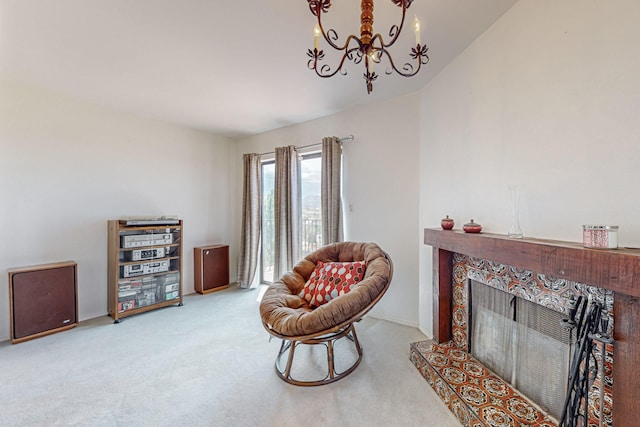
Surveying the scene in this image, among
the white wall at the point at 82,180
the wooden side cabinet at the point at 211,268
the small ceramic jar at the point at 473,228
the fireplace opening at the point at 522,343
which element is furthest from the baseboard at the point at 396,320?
the white wall at the point at 82,180

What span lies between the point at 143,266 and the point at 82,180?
1226mm

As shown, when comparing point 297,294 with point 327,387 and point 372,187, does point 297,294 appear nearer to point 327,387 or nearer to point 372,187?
point 327,387

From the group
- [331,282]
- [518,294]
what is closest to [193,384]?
[331,282]

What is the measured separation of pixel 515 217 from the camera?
1.55 metres

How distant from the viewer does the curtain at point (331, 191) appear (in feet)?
10.5

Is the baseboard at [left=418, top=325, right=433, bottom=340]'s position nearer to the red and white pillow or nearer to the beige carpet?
the beige carpet

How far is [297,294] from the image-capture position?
7.93 ft

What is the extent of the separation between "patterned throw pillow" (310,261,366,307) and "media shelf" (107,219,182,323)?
225 cm

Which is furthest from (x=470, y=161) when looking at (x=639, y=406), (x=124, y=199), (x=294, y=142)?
(x=124, y=199)

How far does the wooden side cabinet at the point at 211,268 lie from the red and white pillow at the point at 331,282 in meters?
2.24

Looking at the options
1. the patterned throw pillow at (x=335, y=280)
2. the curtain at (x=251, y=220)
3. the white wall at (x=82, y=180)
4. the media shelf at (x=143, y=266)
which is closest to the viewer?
the patterned throw pillow at (x=335, y=280)

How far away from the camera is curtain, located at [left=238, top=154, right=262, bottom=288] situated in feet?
13.6

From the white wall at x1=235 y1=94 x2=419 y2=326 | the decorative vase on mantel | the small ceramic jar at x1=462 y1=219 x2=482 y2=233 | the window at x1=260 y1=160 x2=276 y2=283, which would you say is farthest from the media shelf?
the decorative vase on mantel

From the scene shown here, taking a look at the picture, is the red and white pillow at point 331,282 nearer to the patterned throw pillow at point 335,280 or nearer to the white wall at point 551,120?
the patterned throw pillow at point 335,280
